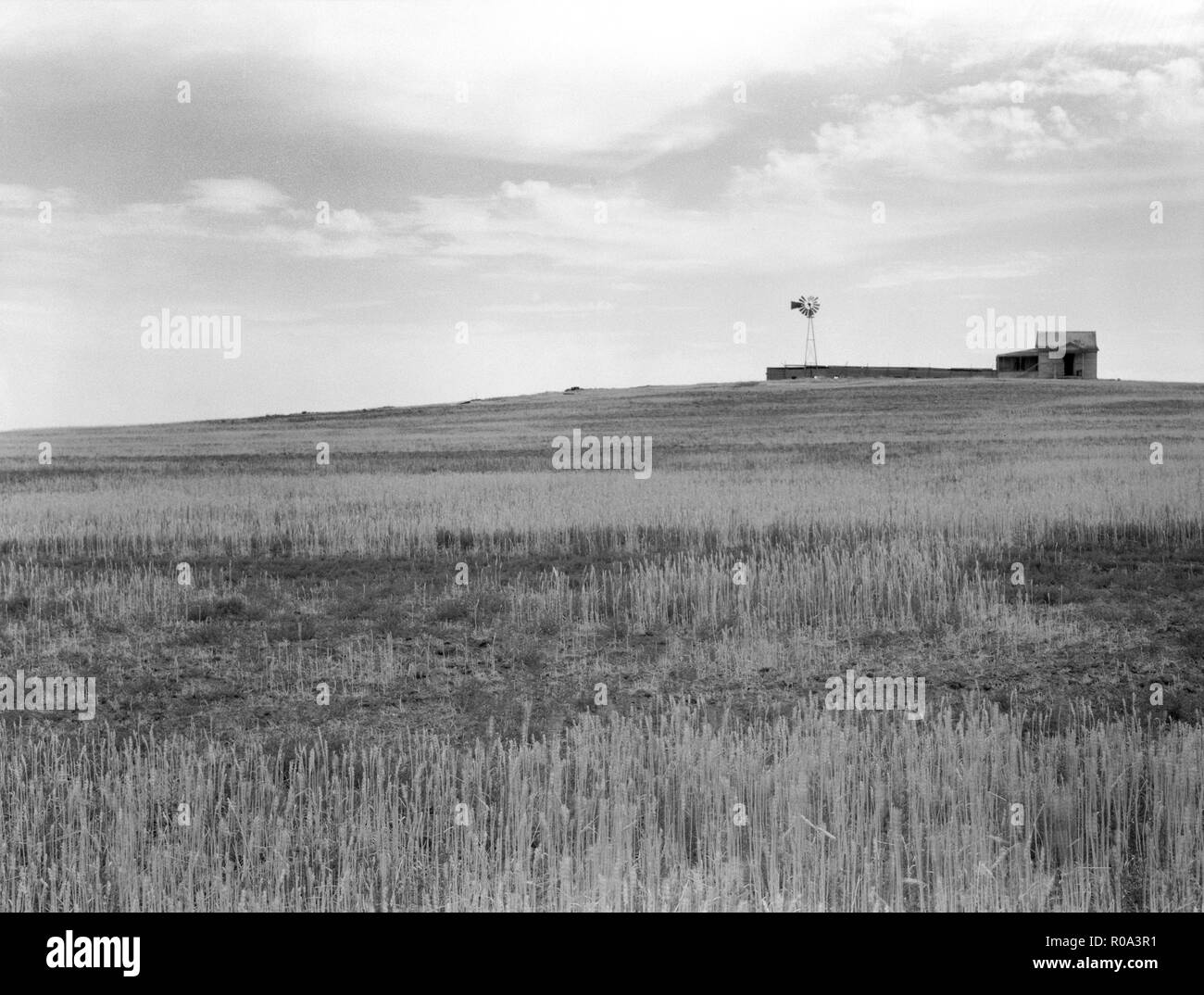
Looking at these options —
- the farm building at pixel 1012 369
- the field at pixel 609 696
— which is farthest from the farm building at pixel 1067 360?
the field at pixel 609 696

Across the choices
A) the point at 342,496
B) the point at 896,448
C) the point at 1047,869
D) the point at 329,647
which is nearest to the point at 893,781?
the point at 1047,869

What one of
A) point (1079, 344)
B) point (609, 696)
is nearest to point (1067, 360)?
point (1079, 344)

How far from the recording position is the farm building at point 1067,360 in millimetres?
90375

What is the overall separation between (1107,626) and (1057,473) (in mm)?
16125

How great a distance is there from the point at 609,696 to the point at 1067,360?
88.9 m

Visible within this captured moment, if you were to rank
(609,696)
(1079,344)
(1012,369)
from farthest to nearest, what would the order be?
1. (1012,369)
2. (1079,344)
3. (609,696)

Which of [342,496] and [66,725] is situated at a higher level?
[342,496]

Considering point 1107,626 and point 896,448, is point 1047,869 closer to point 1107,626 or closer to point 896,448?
point 1107,626

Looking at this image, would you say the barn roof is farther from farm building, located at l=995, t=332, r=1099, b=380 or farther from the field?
the field

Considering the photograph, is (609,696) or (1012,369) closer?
(609,696)

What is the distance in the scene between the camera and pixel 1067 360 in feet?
299

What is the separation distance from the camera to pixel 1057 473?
2848cm

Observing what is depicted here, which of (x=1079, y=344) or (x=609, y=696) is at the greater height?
(x=1079, y=344)

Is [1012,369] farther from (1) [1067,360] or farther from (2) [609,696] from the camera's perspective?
(2) [609,696]
